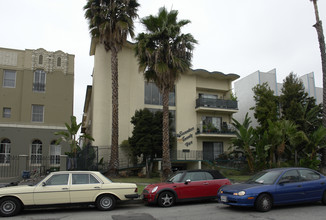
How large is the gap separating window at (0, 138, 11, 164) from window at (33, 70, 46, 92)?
4.91m

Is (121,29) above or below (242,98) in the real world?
above

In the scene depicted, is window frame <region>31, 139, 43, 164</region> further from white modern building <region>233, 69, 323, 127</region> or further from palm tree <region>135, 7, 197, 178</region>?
white modern building <region>233, 69, 323, 127</region>

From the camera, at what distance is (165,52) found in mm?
19266

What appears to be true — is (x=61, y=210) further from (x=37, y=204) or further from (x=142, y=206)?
(x=142, y=206)

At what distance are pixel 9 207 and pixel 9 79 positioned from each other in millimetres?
18817

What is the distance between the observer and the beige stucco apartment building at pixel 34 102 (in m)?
24.0

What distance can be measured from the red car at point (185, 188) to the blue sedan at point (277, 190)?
1272mm

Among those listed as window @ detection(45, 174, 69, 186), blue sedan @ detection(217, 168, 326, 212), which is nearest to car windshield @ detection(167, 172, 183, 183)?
blue sedan @ detection(217, 168, 326, 212)

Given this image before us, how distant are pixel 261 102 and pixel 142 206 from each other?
19.8m

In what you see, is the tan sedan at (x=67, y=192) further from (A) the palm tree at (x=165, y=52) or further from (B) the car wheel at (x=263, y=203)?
(A) the palm tree at (x=165, y=52)

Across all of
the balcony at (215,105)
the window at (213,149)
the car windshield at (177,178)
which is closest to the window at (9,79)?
the balcony at (215,105)

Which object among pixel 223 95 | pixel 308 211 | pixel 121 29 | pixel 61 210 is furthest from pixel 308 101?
pixel 61 210

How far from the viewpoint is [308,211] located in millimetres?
9000

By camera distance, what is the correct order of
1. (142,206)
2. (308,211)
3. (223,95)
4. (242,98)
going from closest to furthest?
1. (308,211)
2. (142,206)
3. (223,95)
4. (242,98)
